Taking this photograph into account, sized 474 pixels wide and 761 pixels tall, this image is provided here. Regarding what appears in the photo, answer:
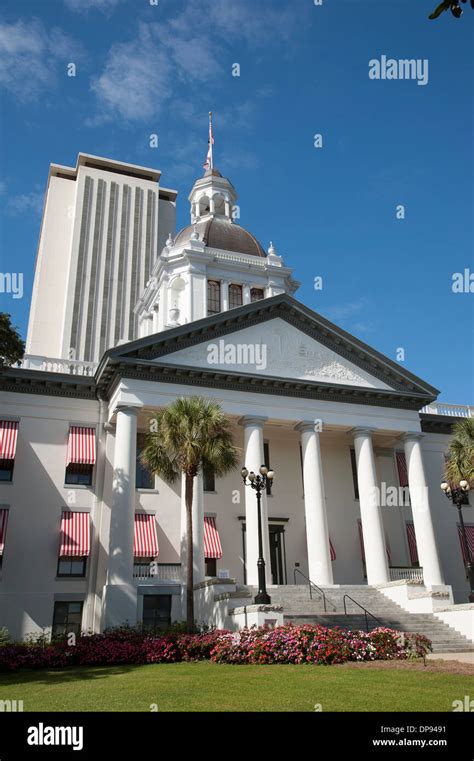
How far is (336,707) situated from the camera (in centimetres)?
961

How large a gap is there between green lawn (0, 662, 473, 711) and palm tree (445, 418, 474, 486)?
1379 centimetres

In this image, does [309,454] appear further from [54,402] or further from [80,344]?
[80,344]

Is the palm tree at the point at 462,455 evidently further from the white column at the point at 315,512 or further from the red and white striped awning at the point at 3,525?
the red and white striped awning at the point at 3,525

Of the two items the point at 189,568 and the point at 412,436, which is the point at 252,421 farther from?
the point at 189,568

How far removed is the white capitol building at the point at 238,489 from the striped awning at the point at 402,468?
0.06 m

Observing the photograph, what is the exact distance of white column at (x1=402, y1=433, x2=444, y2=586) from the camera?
95.2 feet

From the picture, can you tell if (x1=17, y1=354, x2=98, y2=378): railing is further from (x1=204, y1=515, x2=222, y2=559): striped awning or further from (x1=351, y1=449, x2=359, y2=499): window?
(x1=351, y1=449, x2=359, y2=499): window

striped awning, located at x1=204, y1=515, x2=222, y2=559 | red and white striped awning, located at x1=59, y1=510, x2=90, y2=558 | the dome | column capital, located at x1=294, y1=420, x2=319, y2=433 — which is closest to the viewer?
red and white striped awning, located at x1=59, y1=510, x2=90, y2=558

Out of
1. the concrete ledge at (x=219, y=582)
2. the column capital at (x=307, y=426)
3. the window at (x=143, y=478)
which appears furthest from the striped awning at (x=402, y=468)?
the concrete ledge at (x=219, y=582)

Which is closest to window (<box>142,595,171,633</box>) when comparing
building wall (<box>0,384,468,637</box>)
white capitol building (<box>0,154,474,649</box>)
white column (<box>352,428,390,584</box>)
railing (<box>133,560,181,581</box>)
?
white capitol building (<box>0,154,474,649</box>)

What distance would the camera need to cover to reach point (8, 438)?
27406 millimetres

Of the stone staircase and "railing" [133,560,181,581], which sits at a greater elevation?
"railing" [133,560,181,581]

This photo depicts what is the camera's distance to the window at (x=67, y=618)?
25.8 metres

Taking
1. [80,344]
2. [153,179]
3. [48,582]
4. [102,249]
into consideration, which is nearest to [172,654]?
[48,582]
